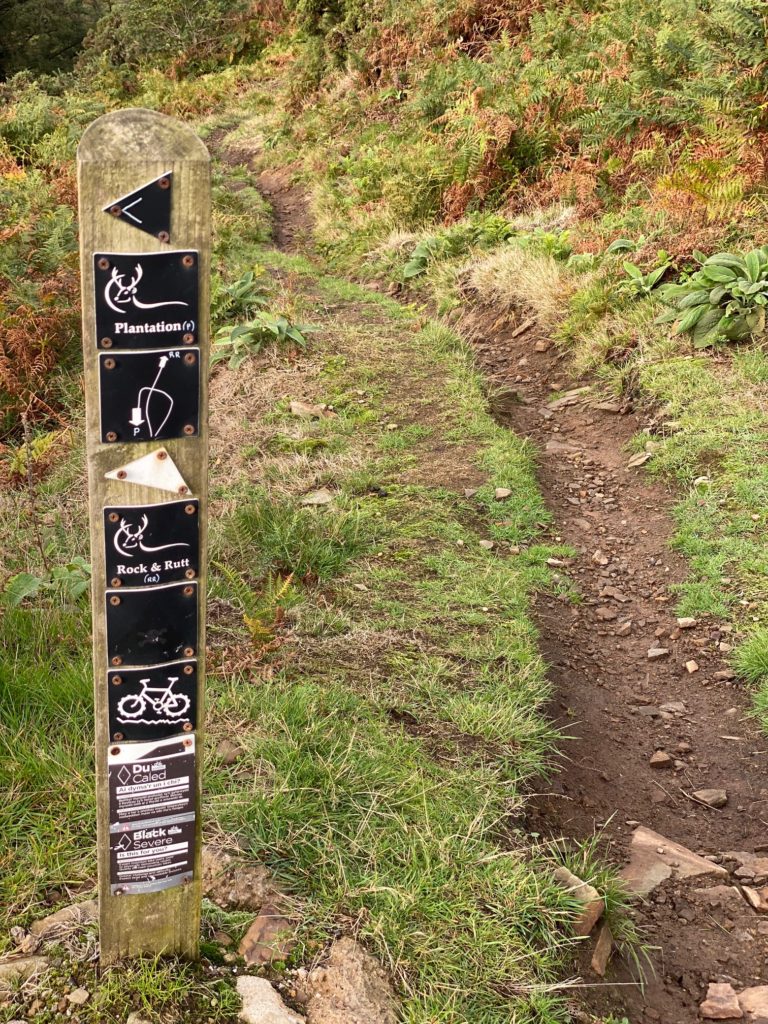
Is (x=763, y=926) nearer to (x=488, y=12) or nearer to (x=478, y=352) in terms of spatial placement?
(x=478, y=352)

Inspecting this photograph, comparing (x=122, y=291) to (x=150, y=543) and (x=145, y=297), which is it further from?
(x=150, y=543)

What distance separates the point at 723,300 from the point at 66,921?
6298 mm

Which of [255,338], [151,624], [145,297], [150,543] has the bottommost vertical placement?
[255,338]

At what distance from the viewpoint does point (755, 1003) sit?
255cm

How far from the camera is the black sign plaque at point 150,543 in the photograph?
5.65ft

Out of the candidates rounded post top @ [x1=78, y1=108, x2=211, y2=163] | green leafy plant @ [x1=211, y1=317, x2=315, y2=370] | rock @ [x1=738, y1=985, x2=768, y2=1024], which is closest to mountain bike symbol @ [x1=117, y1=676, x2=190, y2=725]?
rounded post top @ [x1=78, y1=108, x2=211, y2=163]

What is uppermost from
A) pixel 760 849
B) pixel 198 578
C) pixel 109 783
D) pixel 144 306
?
pixel 144 306

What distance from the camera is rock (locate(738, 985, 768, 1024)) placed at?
8.22 ft

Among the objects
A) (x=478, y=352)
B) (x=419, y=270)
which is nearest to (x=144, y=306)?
(x=478, y=352)

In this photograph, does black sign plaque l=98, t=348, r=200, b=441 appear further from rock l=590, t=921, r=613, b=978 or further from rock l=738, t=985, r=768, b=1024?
rock l=738, t=985, r=768, b=1024

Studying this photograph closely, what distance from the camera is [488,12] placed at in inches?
526

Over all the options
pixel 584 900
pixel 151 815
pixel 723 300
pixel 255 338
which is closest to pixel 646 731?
pixel 584 900

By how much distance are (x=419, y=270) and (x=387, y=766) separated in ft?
25.0

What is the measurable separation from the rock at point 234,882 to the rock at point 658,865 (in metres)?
1.31
